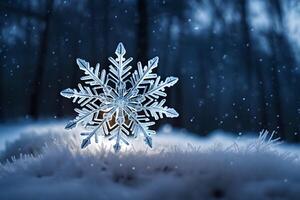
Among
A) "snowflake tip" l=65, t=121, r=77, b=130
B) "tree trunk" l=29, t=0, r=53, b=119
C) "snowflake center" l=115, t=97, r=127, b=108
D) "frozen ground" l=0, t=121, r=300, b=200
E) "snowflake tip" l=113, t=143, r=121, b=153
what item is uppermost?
"tree trunk" l=29, t=0, r=53, b=119

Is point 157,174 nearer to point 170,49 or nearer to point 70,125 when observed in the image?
point 70,125

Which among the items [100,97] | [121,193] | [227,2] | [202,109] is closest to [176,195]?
[121,193]

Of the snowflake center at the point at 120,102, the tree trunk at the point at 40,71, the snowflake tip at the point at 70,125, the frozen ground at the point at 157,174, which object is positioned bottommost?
the frozen ground at the point at 157,174

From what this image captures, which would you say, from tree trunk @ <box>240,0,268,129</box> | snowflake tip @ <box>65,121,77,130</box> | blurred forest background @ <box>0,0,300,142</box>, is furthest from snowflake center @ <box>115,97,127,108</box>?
tree trunk @ <box>240,0,268,129</box>

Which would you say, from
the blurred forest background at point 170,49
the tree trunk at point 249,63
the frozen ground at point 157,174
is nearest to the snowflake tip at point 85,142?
the frozen ground at point 157,174

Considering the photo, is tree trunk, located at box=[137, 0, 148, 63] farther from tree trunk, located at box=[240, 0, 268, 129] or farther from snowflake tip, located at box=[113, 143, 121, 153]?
snowflake tip, located at box=[113, 143, 121, 153]

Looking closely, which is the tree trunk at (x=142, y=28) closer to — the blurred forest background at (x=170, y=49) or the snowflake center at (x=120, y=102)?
the blurred forest background at (x=170, y=49)

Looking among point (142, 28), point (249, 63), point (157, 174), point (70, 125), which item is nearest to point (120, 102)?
point (70, 125)
